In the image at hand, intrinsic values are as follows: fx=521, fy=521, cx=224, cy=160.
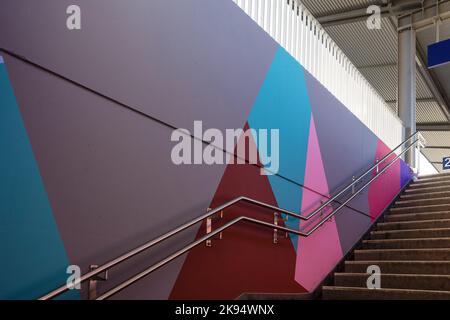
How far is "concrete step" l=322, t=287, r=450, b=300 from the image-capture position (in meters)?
4.04

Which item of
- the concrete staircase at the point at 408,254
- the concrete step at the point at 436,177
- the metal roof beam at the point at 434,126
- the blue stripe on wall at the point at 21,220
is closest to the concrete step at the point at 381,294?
the concrete staircase at the point at 408,254

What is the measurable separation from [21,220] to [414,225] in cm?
504

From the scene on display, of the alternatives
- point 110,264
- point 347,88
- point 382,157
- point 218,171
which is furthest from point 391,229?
point 110,264

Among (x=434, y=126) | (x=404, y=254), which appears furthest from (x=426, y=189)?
(x=434, y=126)

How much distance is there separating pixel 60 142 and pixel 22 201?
0.36 metres

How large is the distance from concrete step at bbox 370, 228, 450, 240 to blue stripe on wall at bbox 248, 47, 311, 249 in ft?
6.15

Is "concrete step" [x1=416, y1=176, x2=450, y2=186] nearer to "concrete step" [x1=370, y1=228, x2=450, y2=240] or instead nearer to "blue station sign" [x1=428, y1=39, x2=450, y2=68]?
"blue station sign" [x1=428, y1=39, x2=450, y2=68]

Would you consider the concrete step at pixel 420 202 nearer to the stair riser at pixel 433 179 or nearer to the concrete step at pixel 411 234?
the stair riser at pixel 433 179

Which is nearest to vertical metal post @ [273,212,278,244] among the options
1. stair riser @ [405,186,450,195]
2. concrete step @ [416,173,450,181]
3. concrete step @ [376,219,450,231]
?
concrete step @ [376,219,450,231]

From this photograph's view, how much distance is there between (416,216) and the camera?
647 centimetres

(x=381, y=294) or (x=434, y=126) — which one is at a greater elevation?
(x=434, y=126)

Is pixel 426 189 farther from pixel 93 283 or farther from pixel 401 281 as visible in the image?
pixel 93 283

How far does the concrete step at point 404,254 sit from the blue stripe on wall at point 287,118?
132cm
